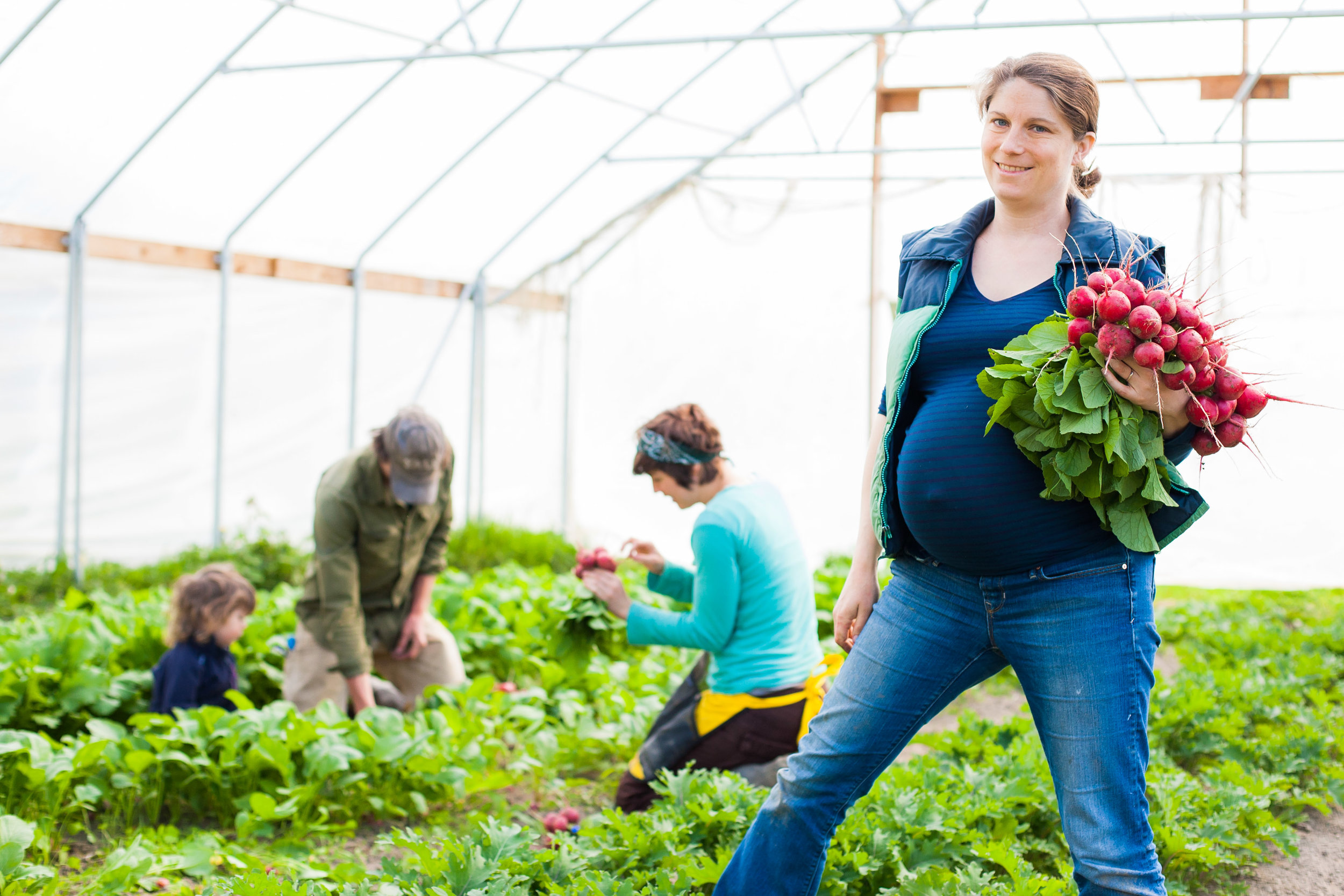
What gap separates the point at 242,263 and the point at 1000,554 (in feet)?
21.8

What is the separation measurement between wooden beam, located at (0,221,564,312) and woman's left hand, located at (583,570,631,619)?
4.88 metres

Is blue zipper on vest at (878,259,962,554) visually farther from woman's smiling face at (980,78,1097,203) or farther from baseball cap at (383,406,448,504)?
baseball cap at (383,406,448,504)

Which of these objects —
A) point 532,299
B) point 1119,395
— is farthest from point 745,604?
point 532,299

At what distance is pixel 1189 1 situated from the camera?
798cm

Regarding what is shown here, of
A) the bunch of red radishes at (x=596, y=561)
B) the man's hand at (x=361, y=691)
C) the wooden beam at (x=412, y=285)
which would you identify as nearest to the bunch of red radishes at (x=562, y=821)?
the bunch of red radishes at (x=596, y=561)

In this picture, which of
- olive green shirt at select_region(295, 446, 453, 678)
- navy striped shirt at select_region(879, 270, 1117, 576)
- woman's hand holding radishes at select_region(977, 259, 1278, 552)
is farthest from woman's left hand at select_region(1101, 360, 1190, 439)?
olive green shirt at select_region(295, 446, 453, 678)

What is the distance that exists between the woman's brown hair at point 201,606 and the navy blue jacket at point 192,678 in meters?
0.04

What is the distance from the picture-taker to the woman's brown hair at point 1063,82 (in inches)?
69.4

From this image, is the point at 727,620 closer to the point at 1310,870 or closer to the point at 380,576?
the point at 1310,870

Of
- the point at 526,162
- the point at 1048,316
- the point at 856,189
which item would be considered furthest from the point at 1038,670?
the point at 856,189

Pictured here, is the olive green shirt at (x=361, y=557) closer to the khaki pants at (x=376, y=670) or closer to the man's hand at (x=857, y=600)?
the khaki pants at (x=376, y=670)

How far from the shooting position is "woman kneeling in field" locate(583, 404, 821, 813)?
2912 millimetres

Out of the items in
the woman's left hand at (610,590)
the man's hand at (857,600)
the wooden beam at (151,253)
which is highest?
the wooden beam at (151,253)

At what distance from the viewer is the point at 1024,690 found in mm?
1745
